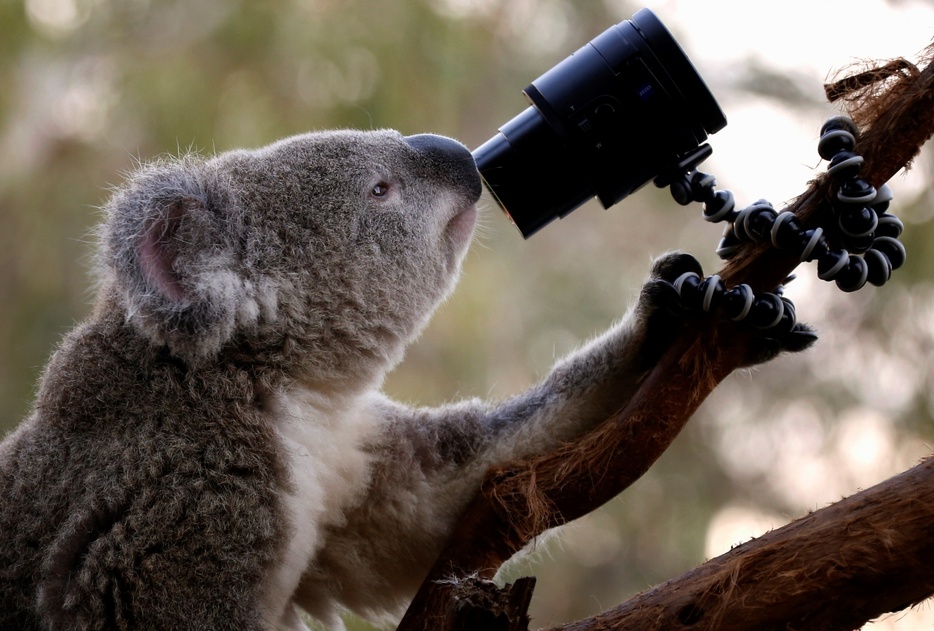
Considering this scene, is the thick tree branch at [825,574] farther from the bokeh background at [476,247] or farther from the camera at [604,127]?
the bokeh background at [476,247]

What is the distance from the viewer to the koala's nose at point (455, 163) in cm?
217

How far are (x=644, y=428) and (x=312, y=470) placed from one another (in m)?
0.69

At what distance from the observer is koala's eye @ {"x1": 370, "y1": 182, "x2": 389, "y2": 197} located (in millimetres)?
2150

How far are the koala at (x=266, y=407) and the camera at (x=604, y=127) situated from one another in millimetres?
215

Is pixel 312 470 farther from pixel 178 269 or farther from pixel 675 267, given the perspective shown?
pixel 675 267

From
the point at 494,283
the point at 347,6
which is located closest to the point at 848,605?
the point at 494,283

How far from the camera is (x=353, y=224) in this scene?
211 cm

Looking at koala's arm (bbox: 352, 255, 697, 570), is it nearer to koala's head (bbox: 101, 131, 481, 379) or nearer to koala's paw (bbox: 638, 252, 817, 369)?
koala's paw (bbox: 638, 252, 817, 369)

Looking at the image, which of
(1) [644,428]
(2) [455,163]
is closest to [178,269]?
(2) [455,163]

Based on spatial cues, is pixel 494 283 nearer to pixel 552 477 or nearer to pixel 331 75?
pixel 331 75

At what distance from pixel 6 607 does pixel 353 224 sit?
103cm

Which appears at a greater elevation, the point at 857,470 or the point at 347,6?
the point at 347,6

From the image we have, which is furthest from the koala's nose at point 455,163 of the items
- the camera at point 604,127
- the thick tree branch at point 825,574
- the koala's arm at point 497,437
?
the thick tree branch at point 825,574

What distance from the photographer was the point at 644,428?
167cm
